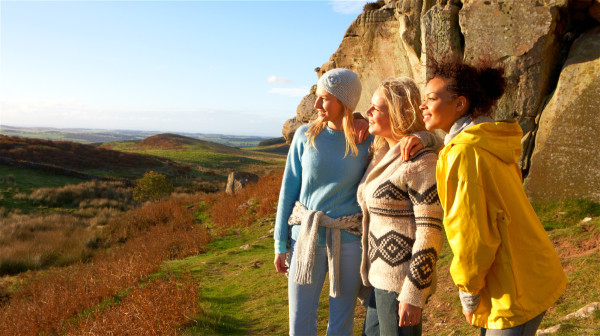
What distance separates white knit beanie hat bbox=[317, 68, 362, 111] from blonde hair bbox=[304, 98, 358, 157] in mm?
64

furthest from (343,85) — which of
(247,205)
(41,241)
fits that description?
(41,241)

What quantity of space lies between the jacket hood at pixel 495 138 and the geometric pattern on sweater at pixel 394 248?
688 mm

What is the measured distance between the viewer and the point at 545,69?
25.1ft

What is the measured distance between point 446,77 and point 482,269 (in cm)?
96

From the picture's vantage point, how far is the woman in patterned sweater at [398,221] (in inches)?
87.9

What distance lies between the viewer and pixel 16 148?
108 feet

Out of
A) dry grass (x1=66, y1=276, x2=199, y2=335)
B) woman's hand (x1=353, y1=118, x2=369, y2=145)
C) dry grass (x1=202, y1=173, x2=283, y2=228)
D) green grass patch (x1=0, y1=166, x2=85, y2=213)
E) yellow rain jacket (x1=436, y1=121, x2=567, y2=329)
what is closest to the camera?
yellow rain jacket (x1=436, y1=121, x2=567, y2=329)

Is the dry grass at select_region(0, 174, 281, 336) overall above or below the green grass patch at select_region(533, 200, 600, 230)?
below

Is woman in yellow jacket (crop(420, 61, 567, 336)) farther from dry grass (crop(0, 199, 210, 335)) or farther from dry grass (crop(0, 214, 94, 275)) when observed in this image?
dry grass (crop(0, 214, 94, 275))

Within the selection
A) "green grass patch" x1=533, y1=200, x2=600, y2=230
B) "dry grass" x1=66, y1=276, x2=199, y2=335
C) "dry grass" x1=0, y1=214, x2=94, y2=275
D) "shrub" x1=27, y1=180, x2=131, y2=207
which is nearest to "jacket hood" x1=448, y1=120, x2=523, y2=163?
"dry grass" x1=66, y1=276, x2=199, y2=335

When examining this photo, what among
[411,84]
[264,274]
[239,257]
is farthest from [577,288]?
[239,257]

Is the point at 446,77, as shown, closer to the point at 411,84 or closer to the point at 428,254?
the point at 411,84

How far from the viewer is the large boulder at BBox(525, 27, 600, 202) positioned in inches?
268

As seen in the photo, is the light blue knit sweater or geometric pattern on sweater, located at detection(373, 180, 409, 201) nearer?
geometric pattern on sweater, located at detection(373, 180, 409, 201)
